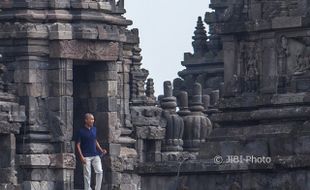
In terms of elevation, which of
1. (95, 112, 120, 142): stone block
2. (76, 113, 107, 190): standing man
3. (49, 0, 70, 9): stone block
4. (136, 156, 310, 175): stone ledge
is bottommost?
(136, 156, 310, 175): stone ledge

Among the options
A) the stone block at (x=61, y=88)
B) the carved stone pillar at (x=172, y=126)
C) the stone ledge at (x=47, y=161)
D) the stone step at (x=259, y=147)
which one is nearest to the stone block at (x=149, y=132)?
the carved stone pillar at (x=172, y=126)

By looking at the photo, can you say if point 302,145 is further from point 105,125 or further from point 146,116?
point 146,116

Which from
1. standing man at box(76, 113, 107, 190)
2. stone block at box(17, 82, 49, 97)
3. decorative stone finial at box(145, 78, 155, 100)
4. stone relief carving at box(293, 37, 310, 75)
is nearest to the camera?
stone relief carving at box(293, 37, 310, 75)

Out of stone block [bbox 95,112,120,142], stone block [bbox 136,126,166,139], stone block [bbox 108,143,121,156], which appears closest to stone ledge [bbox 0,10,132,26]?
stone block [bbox 95,112,120,142]

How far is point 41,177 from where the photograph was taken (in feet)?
230

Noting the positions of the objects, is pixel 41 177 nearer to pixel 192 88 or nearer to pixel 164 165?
pixel 192 88

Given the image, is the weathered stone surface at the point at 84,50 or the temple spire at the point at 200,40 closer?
the weathered stone surface at the point at 84,50

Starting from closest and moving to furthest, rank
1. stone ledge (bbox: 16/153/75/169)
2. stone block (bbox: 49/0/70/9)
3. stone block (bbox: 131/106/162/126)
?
stone ledge (bbox: 16/153/75/169), stone block (bbox: 49/0/70/9), stone block (bbox: 131/106/162/126)

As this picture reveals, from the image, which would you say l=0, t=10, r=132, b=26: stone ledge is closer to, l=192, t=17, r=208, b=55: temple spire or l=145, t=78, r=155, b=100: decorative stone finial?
l=145, t=78, r=155, b=100: decorative stone finial

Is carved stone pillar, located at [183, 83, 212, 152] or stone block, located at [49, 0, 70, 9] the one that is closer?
stone block, located at [49, 0, 70, 9]

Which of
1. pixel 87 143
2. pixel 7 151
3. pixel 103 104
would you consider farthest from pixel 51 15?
pixel 87 143

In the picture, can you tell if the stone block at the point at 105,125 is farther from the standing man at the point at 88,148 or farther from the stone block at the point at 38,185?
the standing man at the point at 88,148

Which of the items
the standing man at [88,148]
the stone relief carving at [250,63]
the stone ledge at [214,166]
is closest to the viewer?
the stone ledge at [214,166]

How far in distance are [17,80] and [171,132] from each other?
5.95 meters
